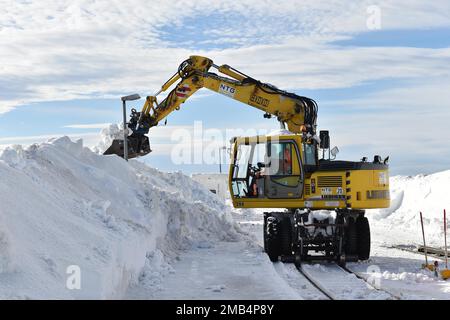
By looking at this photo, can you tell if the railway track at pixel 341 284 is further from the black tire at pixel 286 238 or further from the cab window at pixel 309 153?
the cab window at pixel 309 153

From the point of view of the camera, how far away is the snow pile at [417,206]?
24.3m

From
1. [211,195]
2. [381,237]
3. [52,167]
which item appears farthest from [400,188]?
[52,167]

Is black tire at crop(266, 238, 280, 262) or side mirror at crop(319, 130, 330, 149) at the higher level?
side mirror at crop(319, 130, 330, 149)

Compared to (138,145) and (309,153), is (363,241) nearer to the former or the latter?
(309,153)

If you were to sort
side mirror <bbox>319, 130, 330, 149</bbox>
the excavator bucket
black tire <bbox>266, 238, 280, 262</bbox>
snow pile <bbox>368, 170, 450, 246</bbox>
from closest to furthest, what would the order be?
black tire <bbox>266, 238, 280, 262</bbox>
side mirror <bbox>319, 130, 330, 149</bbox>
the excavator bucket
snow pile <bbox>368, 170, 450, 246</bbox>

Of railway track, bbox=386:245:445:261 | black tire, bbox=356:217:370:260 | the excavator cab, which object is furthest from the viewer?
railway track, bbox=386:245:445:261

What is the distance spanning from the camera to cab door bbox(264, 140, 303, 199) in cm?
1514

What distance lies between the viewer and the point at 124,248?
1020 cm

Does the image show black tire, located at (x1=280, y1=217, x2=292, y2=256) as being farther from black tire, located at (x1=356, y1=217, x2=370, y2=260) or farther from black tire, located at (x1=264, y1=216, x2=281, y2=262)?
black tire, located at (x1=356, y1=217, x2=370, y2=260)

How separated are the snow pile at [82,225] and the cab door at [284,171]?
2.83 meters

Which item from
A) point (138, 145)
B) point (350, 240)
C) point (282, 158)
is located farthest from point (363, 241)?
point (138, 145)

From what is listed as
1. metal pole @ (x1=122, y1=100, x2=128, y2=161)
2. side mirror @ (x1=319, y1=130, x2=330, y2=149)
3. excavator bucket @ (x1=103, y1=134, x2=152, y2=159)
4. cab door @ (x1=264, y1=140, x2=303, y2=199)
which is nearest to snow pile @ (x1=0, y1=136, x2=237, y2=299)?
metal pole @ (x1=122, y1=100, x2=128, y2=161)

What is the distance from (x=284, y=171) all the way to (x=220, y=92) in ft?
13.4

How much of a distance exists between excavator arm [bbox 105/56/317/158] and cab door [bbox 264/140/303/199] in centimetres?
187
